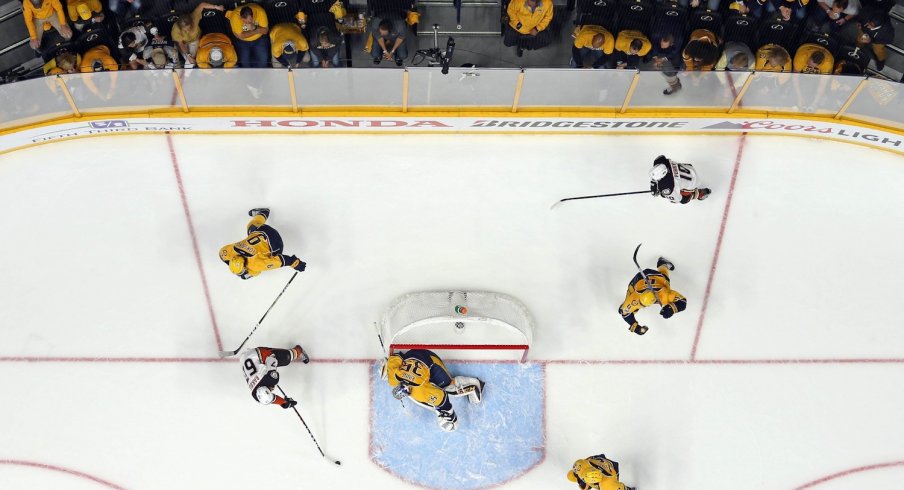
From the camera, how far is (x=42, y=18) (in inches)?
261

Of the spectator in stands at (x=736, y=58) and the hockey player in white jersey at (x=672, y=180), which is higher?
the spectator in stands at (x=736, y=58)

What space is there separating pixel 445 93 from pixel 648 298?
2.60 m

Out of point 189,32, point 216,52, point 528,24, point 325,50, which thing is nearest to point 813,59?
point 528,24

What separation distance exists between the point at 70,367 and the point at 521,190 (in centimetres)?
464

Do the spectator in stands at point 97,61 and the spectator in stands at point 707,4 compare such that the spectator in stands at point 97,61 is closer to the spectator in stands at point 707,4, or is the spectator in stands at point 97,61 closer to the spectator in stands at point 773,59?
the spectator in stands at point 707,4

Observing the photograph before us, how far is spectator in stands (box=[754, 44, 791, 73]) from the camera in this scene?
22.2 feet

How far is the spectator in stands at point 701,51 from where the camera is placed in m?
6.74

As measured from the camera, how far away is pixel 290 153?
7176mm

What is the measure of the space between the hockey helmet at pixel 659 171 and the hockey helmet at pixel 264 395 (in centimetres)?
394

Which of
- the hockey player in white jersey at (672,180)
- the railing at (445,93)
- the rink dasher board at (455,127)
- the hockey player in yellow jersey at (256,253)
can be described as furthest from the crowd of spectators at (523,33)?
the hockey player in yellow jersey at (256,253)

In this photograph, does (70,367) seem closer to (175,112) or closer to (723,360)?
(175,112)

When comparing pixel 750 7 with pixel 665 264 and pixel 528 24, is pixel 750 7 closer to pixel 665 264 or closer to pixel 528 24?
pixel 528 24

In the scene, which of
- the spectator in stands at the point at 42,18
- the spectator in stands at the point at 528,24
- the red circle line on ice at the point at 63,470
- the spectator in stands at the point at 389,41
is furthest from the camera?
the red circle line on ice at the point at 63,470

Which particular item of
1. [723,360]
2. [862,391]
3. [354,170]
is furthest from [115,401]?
[862,391]
